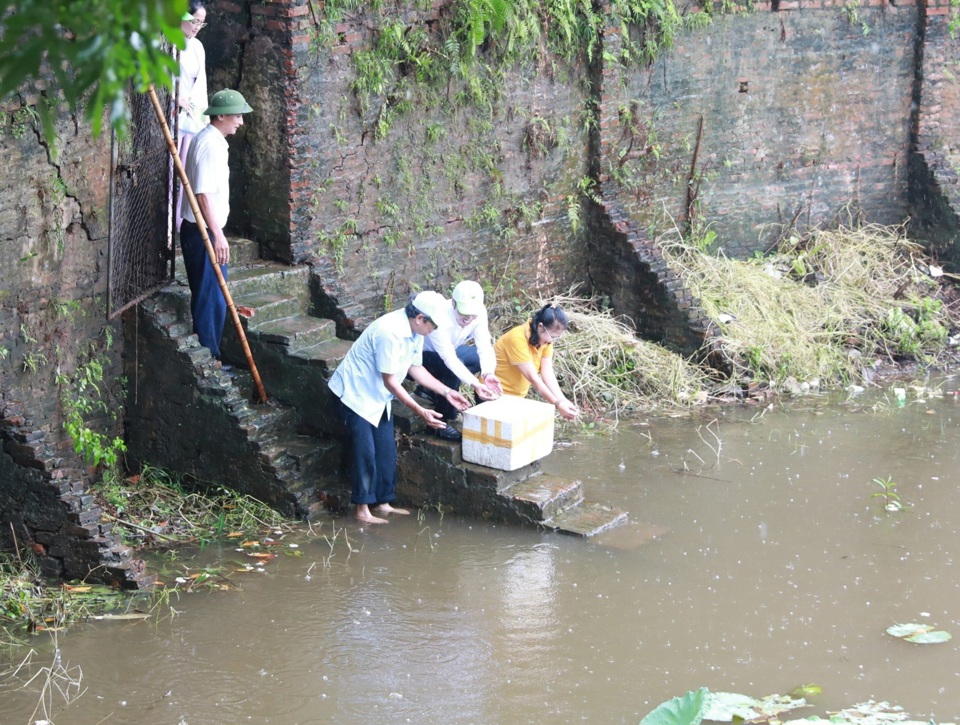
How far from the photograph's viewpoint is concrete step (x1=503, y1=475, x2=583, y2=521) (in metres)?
8.00

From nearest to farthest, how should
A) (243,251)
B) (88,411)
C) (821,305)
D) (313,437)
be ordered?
(88,411) → (313,437) → (243,251) → (821,305)

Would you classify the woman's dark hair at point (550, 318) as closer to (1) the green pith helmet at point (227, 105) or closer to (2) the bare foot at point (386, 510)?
(2) the bare foot at point (386, 510)

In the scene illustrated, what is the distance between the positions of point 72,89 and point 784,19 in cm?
1045

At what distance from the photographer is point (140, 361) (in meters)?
8.51

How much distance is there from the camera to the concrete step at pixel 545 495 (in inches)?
315

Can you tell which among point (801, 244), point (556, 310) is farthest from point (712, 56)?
point (556, 310)

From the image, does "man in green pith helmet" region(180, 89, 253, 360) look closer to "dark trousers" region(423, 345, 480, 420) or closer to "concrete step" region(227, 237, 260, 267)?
"concrete step" region(227, 237, 260, 267)

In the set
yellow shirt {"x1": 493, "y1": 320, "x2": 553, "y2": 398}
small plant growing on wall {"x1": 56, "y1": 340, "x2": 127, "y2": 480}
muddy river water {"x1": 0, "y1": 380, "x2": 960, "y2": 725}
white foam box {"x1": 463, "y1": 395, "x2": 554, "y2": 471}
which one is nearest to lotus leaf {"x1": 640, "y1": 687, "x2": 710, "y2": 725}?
muddy river water {"x1": 0, "y1": 380, "x2": 960, "y2": 725}

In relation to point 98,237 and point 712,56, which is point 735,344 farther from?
point 98,237

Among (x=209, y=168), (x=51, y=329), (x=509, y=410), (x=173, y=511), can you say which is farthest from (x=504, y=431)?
(x=51, y=329)

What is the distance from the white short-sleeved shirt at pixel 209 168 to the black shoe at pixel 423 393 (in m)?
1.75

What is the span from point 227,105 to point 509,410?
2.75 m

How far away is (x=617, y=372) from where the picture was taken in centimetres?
1080

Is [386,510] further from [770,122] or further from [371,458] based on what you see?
[770,122]
